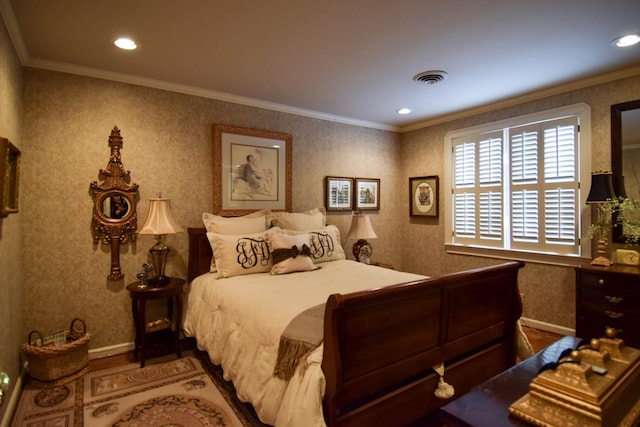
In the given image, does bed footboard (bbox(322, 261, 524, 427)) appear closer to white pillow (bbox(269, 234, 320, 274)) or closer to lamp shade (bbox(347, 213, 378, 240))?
white pillow (bbox(269, 234, 320, 274))

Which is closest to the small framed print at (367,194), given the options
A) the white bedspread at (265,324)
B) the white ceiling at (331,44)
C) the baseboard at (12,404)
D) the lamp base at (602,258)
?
the white ceiling at (331,44)

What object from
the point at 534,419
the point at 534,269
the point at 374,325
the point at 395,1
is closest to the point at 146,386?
the point at 374,325

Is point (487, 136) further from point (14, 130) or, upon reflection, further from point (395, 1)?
point (14, 130)

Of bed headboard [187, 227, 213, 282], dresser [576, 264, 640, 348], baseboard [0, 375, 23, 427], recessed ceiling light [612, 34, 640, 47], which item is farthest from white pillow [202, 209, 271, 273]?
recessed ceiling light [612, 34, 640, 47]

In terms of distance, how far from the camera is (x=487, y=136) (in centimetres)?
404

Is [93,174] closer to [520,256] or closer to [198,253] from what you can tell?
[198,253]

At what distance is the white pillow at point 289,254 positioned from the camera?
3.01m

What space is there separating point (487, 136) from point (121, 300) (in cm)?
423

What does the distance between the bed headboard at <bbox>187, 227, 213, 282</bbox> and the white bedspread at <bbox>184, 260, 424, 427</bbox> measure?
5.4 inches

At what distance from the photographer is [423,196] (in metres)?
4.79

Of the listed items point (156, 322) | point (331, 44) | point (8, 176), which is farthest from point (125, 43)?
point (156, 322)

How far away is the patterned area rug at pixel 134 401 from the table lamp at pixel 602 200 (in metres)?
3.13

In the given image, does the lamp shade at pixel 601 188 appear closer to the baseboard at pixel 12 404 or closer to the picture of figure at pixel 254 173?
the picture of figure at pixel 254 173

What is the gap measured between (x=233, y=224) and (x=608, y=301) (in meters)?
3.27
